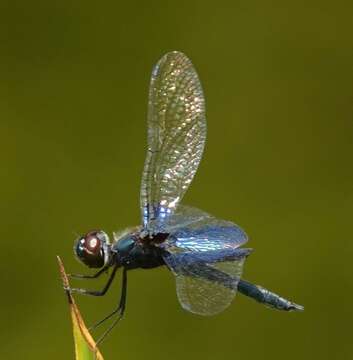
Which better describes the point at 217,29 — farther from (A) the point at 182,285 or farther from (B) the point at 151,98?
(A) the point at 182,285

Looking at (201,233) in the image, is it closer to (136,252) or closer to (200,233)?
(200,233)

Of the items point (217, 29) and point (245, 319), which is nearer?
point (245, 319)

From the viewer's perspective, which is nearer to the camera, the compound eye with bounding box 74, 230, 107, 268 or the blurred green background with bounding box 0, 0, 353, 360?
the compound eye with bounding box 74, 230, 107, 268

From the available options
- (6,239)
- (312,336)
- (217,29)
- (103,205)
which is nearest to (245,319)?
(312,336)

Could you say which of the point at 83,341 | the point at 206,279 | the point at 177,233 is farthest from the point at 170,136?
the point at 83,341

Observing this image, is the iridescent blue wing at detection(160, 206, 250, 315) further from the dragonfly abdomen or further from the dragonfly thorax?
the dragonfly abdomen

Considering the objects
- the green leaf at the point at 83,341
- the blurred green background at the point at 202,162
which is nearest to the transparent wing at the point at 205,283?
the green leaf at the point at 83,341

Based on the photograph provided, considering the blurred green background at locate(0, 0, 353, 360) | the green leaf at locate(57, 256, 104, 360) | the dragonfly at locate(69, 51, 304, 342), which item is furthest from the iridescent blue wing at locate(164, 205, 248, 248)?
the blurred green background at locate(0, 0, 353, 360)
